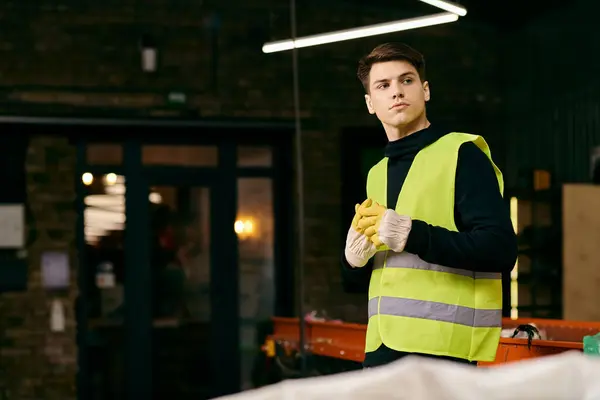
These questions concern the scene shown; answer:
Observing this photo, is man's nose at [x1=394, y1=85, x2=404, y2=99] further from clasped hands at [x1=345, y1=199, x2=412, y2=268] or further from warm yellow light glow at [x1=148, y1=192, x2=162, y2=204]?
warm yellow light glow at [x1=148, y1=192, x2=162, y2=204]

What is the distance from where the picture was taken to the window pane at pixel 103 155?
577 centimetres

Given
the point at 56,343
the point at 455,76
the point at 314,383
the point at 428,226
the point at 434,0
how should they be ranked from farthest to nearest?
the point at 455,76
the point at 56,343
the point at 434,0
the point at 428,226
the point at 314,383

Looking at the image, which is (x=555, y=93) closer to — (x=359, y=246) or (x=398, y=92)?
(x=398, y=92)

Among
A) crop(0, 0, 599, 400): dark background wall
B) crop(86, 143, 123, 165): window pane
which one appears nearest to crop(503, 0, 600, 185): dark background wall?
crop(0, 0, 599, 400): dark background wall

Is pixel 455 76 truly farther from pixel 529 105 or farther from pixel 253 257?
pixel 253 257

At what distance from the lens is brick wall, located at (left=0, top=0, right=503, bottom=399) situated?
566 centimetres

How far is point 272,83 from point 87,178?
1.40m

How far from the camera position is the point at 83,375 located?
5652mm

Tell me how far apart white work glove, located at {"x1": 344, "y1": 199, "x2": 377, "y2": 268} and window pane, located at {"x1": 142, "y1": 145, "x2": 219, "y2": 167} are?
3962 millimetres

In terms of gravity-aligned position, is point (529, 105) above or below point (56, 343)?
above

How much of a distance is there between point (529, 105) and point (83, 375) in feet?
11.4

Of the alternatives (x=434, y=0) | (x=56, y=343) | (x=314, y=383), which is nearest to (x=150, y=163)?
(x=56, y=343)

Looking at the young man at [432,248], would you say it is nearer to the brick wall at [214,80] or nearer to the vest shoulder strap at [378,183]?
the vest shoulder strap at [378,183]

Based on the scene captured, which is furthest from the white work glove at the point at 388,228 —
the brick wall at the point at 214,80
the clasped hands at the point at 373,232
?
the brick wall at the point at 214,80
